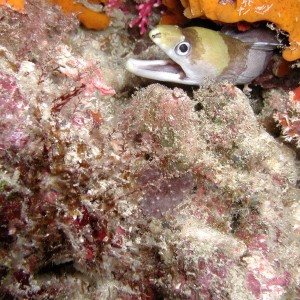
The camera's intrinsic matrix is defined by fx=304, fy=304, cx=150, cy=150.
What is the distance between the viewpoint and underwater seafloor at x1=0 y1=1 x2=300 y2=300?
73.9 inches

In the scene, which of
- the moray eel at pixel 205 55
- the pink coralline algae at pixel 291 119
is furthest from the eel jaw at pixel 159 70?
the pink coralline algae at pixel 291 119

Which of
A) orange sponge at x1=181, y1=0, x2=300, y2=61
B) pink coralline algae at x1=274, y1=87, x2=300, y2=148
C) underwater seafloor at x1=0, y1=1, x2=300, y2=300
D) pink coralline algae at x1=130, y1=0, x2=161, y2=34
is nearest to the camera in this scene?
underwater seafloor at x1=0, y1=1, x2=300, y2=300

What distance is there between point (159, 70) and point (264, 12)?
44.6 inches

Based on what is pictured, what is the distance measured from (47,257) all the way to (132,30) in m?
3.01

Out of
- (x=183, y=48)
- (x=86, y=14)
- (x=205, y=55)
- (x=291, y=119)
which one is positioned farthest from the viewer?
(x=86, y=14)

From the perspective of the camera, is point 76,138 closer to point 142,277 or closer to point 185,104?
point 185,104

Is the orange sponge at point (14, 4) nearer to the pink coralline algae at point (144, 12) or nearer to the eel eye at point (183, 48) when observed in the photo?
the pink coralline algae at point (144, 12)

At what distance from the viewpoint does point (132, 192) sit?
2100 mm


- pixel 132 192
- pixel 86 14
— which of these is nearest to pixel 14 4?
pixel 86 14

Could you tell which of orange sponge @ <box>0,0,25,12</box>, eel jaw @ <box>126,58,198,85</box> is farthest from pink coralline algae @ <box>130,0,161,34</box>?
orange sponge @ <box>0,0,25,12</box>

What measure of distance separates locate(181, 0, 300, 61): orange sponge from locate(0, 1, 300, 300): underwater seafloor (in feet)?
2.39

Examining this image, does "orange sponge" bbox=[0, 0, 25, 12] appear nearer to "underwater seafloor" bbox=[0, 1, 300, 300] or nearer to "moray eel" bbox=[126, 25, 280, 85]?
"underwater seafloor" bbox=[0, 1, 300, 300]

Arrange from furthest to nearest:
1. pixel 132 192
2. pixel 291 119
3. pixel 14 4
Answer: pixel 291 119, pixel 14 4, pixel 132 192

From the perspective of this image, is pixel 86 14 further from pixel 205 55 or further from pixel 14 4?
pixel 205 55
